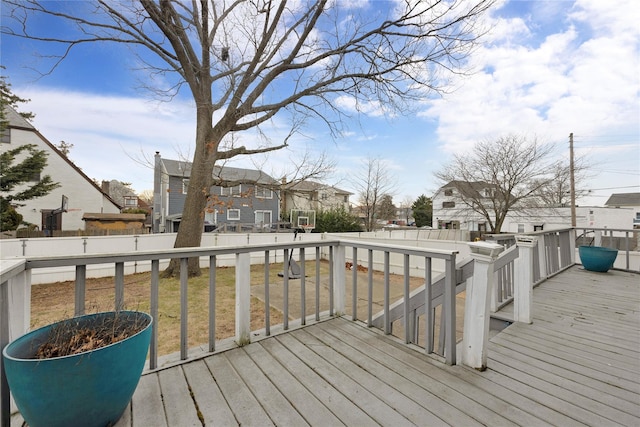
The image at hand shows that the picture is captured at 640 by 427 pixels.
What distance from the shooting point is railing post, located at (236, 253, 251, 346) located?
236 cm

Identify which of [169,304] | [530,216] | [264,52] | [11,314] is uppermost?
[264,52]

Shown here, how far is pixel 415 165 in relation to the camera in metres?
18.5

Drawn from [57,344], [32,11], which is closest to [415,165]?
[32,11]

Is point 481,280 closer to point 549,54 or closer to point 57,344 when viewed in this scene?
point 57,344

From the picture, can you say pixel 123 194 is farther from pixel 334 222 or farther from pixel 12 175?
pixel 334 222

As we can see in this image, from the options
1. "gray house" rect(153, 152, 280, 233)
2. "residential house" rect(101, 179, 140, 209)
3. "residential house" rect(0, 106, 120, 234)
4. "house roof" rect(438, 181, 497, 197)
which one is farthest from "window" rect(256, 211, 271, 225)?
"residential house" rect(101, 179, 140, 209)

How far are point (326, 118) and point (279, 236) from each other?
5082mm

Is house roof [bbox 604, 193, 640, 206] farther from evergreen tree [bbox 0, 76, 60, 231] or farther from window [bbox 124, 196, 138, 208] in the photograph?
window [bbox 124, 196, 138, 208]

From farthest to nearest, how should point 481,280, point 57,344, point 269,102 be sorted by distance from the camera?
point 269,102 → point 481,280 → point 57,344

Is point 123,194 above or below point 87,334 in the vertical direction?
above

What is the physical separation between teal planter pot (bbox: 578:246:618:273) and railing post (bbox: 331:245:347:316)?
18.1ft

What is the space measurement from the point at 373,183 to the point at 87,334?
17.2m

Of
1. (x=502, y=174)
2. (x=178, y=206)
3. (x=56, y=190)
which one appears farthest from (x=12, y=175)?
(x=502, y=174)

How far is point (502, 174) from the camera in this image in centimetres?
1597
